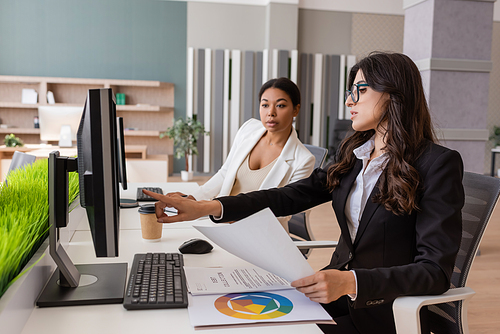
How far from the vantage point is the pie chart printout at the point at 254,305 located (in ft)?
2.91

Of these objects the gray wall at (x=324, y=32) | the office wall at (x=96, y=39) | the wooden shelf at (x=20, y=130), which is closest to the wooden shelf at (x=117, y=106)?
the wooden shelf at (x=20, y=130)

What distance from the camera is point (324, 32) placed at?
7574 millimetres

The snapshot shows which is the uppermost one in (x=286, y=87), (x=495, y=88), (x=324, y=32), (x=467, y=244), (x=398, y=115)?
(x=324, y=32)

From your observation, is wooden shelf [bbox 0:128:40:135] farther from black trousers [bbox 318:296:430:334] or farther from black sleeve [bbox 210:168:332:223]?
black trousers [bbox 318:296:430:334]

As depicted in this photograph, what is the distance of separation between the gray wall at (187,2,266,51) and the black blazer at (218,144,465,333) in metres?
6.31

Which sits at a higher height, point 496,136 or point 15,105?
point 15,105

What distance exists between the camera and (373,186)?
4.09 feet

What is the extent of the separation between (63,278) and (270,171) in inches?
50.5

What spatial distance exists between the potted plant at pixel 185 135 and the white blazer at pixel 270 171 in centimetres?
431

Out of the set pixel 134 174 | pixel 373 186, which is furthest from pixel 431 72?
pixel 134 174

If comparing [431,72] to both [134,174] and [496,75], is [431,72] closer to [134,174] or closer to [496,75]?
[134,174]

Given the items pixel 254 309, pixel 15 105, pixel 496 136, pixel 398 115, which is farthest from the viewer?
pixel 496 136

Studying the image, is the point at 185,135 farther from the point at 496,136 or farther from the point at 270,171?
the point at 496,136

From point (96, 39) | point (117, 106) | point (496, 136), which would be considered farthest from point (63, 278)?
point (496, 136)
